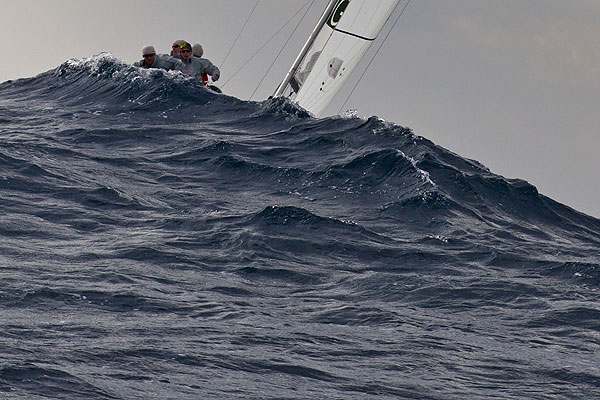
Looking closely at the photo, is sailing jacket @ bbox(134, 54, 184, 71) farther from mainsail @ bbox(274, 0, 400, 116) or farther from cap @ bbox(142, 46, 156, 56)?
mainsail @ bbox(274, 0, 400, 116)

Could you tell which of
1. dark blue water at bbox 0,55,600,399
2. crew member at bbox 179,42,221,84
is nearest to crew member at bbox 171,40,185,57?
crew member at bbox 179,42,221,84

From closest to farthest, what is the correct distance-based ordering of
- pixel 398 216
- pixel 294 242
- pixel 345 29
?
1. pixel 294 242
2. pixel 398 216
3. pixel 345 29

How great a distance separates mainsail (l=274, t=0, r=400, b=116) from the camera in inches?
1099

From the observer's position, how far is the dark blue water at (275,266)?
8.11 m

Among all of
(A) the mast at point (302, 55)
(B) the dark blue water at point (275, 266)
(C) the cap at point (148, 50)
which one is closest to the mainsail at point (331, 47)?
(A) the mast at point (302, 55)

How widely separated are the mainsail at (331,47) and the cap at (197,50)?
354 cm

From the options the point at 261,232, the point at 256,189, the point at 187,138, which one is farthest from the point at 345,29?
the point at 261,232

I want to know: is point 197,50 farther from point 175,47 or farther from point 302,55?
point 302,55

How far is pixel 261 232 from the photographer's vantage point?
1334 centimetres

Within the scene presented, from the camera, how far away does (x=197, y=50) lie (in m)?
24.8

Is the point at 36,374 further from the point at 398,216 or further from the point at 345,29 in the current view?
the point at 345,29

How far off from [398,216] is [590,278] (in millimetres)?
3290

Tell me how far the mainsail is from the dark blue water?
20.3ft

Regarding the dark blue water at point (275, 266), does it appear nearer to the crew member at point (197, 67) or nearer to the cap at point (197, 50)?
the crew member at point (197, 67)
